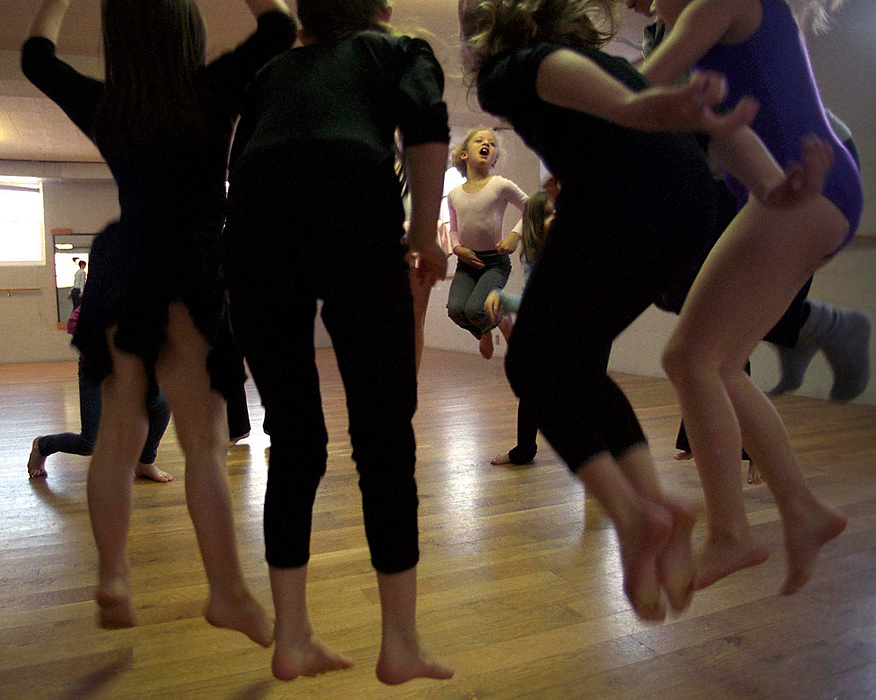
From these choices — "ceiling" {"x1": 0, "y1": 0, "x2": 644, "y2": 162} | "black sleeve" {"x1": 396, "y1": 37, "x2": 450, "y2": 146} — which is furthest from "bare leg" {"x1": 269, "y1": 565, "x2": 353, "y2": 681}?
"ceiling" {"x1": 0, "y1": 0, "x2": 644, "y2": 162}

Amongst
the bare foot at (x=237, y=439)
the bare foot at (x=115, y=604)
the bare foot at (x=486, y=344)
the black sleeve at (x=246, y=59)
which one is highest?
the black sleeve at (x=246, y=59)

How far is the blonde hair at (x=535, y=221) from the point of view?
2348 millimetres

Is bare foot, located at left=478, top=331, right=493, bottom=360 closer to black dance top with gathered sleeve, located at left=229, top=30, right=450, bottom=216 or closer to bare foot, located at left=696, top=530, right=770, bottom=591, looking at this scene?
bare foot, located at left=696, top=530, right=770, bottom=591

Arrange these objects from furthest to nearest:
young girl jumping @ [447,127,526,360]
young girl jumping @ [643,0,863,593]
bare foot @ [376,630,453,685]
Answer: young girl jumping @ [447,127,526,360] → bare foot @ [376,630,453,685] → young girl jumping @ [643,0,863,593]

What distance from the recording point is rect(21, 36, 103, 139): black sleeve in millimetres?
1194

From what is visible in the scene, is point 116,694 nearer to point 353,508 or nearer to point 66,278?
point 353,508

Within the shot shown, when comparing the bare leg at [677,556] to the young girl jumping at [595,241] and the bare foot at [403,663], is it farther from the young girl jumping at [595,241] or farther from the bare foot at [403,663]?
the bare foot at [403,663]

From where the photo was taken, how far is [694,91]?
2.58ft

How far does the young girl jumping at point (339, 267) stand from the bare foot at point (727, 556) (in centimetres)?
43

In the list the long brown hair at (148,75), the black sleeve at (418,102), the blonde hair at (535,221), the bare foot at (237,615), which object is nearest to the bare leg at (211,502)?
the bare foot at (237,615)

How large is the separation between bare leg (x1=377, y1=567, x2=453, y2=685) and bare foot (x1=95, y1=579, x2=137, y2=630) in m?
0.46

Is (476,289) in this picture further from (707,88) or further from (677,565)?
(707,88)

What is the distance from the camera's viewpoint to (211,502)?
1.21 m

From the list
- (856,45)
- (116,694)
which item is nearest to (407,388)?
(116,694)
